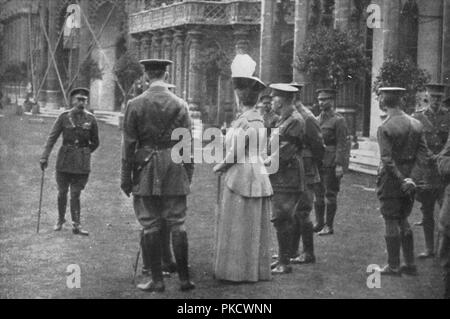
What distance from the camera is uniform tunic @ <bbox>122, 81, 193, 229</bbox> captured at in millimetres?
5969

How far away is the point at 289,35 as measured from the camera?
28.2 meters

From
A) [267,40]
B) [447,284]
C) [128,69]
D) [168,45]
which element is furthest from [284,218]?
[168,45]

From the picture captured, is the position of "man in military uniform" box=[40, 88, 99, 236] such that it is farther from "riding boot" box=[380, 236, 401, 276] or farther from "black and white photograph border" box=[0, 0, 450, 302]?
"riding boot" box=[380, 236, 401, 276]

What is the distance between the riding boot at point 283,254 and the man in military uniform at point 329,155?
6.94 feet

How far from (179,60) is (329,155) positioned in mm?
24580

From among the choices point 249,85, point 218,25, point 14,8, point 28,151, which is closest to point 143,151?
point 249,85

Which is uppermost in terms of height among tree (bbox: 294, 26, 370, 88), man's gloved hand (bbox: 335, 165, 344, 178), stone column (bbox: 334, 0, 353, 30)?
stone column (bbox: 334, 0, 353, 30)

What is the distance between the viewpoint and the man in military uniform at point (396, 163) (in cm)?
649

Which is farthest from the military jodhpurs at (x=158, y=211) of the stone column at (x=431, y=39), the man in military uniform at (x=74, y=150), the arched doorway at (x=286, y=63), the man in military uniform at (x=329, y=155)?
the arched doorway at (x=286, y=63)

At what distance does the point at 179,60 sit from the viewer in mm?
32875

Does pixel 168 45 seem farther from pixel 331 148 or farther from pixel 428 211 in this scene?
pixel 428 211

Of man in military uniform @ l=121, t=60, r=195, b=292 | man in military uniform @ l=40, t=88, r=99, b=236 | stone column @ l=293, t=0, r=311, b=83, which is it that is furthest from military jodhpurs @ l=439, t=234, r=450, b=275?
stone column @ l=293, t=0, r=311, b=83

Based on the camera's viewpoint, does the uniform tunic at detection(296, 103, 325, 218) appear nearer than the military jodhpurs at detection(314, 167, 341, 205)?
Yes

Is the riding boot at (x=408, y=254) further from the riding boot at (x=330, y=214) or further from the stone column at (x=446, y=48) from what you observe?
the stone column at (x=446, y=48)
